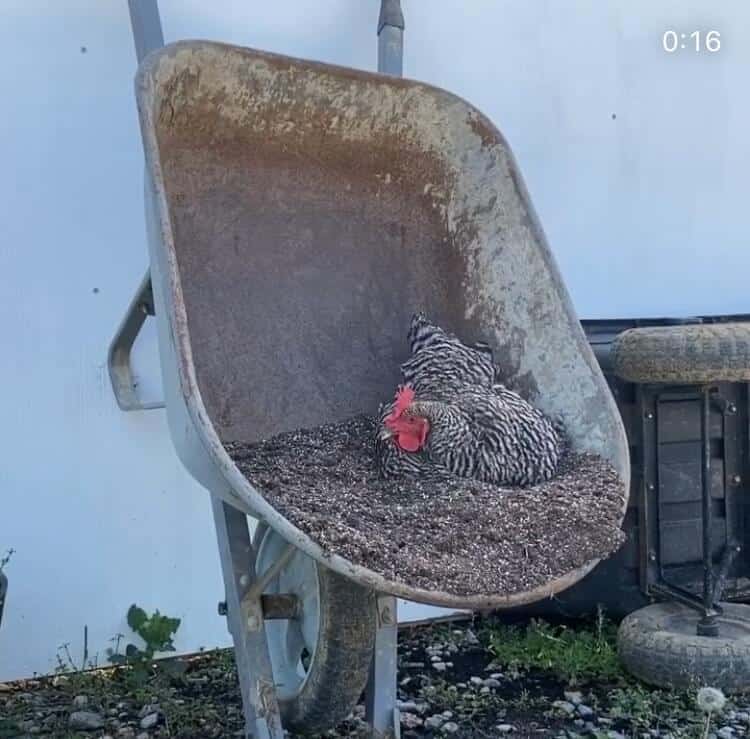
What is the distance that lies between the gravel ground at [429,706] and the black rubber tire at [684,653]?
0.18ft

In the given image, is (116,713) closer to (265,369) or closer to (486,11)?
(265,369)

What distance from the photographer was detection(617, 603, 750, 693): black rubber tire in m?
2.21

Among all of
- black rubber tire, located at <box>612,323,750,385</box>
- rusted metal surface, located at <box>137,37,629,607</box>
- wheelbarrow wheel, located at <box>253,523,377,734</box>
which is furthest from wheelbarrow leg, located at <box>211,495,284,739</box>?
black rubber tire, located at <box>612,323,750,385</box>

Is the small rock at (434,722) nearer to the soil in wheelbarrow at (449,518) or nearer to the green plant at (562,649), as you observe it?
the green plant at (562,649)

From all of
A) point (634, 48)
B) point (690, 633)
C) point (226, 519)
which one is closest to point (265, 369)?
point (226, 519)

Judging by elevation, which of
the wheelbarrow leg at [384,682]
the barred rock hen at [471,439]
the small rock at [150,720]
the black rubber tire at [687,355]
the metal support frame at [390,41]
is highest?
the metal support frame at [390,41]

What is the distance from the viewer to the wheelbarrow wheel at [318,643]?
1.60 meters

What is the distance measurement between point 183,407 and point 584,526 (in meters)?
0.62

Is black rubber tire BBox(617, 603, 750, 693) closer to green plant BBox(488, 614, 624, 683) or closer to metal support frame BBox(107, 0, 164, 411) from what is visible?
green plant BBox(488, 614, 624, 683)

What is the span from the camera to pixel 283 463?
172 centimetres

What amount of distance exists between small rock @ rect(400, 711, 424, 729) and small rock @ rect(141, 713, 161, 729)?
55cm

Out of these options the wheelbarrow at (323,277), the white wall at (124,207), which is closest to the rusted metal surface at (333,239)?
the wheelbarrow at (323,277)

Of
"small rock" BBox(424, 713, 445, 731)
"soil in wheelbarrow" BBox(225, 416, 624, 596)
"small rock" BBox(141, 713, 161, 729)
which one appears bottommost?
"small rock" BBox(424, 713, 445, 731)

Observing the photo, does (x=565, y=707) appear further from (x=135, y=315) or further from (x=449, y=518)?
(x=135, y=315)
